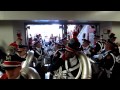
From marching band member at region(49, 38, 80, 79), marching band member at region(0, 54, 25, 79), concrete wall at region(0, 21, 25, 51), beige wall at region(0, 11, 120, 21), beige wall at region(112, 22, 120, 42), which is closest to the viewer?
marching band member at region(0, 54, 25, 79)

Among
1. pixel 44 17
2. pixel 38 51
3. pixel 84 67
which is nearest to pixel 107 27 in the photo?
pixel 44 17

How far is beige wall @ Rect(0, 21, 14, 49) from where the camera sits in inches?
153

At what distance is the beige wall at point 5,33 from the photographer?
3883 mm

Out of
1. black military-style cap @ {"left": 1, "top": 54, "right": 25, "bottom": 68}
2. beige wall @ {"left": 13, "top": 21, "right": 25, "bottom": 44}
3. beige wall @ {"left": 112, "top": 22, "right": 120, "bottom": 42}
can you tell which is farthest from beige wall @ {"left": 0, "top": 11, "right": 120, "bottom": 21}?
black military-style cap @ {"left": 1, "top": 54, "right": 25, "bottom": 68}

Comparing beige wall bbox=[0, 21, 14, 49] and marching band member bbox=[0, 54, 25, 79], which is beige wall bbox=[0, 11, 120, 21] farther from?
marching band member bbox=[0, 54, 25, 79]

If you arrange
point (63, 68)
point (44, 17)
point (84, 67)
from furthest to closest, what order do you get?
point (44, 17) < point (63, 68) < point (84, 67)

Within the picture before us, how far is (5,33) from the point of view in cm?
390

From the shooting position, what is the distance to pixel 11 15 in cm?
356

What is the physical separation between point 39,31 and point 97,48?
143cm

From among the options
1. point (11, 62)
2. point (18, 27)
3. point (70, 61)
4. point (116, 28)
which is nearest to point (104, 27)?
point (116, 28)

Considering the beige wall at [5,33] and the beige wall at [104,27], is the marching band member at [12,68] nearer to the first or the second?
the beige wall at [5,33]

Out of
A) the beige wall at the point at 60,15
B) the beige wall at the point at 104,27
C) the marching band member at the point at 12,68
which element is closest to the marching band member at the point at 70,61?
the marching band member at the point at 12,68
